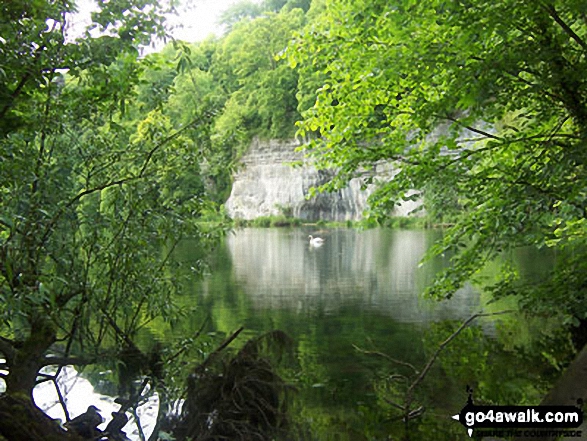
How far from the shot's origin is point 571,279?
650 cm

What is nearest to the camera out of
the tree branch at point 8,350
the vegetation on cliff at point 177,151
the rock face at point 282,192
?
the vegetation on cliff at point 177,151

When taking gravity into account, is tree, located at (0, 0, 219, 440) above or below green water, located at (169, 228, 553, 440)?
above

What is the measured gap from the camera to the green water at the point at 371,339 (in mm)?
6125

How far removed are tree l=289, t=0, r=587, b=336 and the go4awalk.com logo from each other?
3.91 feet

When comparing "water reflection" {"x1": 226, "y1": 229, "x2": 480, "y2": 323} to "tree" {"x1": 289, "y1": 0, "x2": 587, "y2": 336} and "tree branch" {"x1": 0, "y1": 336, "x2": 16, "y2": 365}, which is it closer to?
"tree" {"x1": 289, "y1": 0, "x2": 587, "y2": 336}

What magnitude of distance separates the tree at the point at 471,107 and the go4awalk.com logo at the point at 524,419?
1.19m

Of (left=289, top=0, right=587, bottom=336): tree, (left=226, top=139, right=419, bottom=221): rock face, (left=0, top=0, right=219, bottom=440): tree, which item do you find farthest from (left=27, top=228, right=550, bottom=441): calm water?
(left=226, top=139, right=419, bottom=221): rock face

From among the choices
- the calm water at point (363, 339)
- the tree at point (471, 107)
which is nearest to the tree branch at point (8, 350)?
the calm water at point (363, 339)

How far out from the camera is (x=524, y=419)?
4.52 m

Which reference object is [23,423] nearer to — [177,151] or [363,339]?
[177,151]

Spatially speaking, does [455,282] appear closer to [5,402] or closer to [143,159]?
[143,159]

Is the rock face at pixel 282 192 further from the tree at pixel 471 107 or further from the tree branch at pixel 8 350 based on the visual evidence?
the tree branch at pixel 8 350

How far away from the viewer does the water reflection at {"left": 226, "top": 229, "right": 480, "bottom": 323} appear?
12.1 meters

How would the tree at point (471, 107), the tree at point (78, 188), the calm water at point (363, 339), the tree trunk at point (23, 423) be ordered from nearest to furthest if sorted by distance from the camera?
the tree trunk at point (23, 423), the tree at point (78, 188), the tree at point (471, 107), the calm water at point (363, 339)
